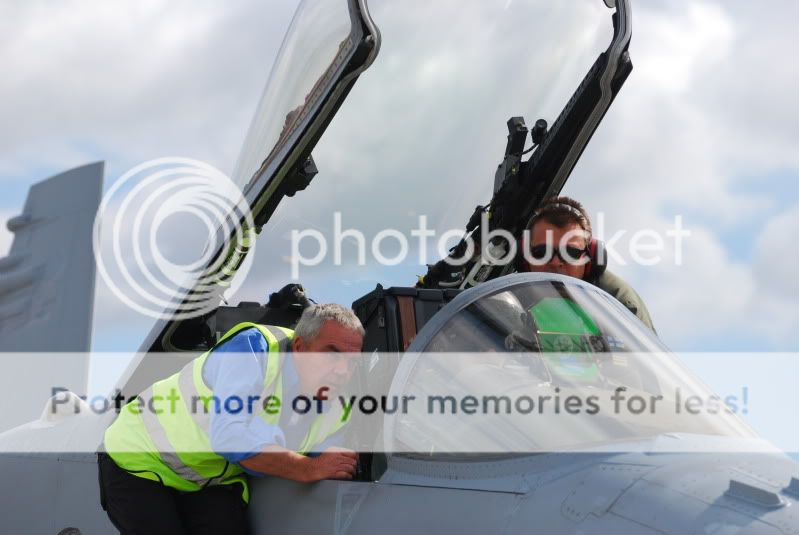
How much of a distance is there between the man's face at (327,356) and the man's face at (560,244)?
1.11 m

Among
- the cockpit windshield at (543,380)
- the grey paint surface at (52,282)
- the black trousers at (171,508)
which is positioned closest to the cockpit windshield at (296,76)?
the cockpit windshield at (543,380)

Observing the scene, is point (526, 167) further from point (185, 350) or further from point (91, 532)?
point (91, 532)

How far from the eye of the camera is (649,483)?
257 cm

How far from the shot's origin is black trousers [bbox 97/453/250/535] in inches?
143

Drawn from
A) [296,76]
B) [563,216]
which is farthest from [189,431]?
[296,76]

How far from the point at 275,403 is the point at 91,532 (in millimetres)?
1909

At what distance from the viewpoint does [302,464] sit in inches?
134

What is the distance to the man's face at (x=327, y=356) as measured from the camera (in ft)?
11.3

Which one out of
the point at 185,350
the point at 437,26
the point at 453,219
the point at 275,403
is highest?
the point at 437,26

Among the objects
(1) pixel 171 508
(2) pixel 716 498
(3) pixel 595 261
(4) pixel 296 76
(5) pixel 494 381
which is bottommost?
(1) pixel 171 508

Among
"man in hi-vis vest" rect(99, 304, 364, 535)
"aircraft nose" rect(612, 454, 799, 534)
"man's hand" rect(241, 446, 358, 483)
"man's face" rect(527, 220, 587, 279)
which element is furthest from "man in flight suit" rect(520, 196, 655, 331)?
"aircraft nose" rect(612, 454, 799, 534)

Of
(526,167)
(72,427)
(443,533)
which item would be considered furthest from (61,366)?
(443,533)

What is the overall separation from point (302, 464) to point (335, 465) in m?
0.13

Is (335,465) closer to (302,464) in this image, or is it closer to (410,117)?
(302,464)
